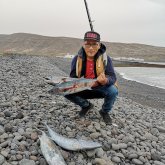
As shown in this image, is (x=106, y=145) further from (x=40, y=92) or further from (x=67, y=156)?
(x=40, y=92)

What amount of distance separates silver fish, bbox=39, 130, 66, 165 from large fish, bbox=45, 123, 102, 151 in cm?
22

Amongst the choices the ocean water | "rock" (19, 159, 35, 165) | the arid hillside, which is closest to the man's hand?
"rock" (19, 159, 35, 165)

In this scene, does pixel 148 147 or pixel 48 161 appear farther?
pixel 148 147

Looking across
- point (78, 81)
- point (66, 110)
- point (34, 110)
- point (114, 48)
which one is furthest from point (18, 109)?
point (114, 48)

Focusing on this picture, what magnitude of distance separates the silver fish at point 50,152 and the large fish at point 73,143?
A: 0.22m

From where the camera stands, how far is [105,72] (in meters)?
6.98

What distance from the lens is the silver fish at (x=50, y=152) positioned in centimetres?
555

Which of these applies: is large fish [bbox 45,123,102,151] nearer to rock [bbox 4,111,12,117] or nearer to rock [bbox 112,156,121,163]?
rock [bbox 112,156,121,163]

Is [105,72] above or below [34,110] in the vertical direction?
above

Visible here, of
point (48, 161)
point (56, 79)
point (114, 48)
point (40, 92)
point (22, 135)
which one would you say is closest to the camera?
point (48, 161)

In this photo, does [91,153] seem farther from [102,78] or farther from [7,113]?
[7,113]

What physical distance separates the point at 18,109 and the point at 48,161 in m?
2.64

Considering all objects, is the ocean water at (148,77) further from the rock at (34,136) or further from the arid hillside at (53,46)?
the arid hillside at (53,46)

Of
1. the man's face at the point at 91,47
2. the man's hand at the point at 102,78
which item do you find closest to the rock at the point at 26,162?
the man's hand at the point at 102,78
